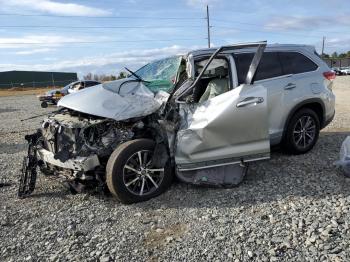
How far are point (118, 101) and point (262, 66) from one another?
2.45 meters

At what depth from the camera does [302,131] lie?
22.8 ft

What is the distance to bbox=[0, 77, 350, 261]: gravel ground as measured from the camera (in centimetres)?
396

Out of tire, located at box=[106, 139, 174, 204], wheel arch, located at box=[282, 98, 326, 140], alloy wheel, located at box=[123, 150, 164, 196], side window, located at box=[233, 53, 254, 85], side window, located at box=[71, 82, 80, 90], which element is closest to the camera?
tire, located at box=[106, 139, 174, 204]

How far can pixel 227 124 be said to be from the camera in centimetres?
528

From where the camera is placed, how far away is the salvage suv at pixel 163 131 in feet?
17.1

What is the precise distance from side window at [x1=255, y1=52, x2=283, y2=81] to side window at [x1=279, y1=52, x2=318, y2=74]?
128 mm

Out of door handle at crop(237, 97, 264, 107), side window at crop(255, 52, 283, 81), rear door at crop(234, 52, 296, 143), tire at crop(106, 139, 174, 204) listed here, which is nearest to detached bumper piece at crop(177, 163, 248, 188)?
tire at crop(106, 139, 174, 204)

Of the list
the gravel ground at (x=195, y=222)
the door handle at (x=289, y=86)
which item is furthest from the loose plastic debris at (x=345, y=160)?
the door handle at (x=289, y=86)

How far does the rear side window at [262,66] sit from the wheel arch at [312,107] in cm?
63

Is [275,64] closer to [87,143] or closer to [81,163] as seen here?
[87,143]

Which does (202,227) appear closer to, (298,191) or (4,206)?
(298,191)

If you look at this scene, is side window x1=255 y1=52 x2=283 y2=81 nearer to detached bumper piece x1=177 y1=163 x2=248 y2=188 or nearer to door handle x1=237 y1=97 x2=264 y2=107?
door handle x1=237 y1=97 x2=264 y2=107

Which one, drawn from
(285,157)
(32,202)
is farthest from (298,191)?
(32,202)

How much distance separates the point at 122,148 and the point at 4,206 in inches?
69.8
